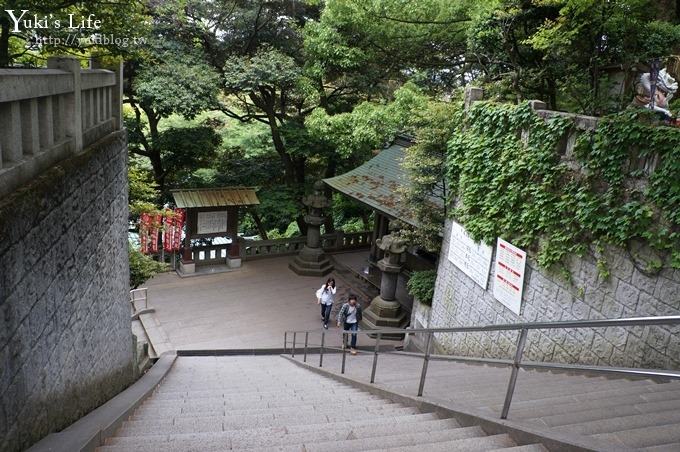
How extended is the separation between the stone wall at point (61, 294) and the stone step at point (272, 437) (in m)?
0.72

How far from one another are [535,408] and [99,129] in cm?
517

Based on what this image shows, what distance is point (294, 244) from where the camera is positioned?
60.5ft

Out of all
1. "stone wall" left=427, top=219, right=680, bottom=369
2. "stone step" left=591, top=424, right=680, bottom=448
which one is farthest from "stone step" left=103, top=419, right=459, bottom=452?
"stone wall" left=427, top=219, right=680, bottom=369

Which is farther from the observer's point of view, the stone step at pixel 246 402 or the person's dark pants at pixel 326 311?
the person's dark pants at pixel 326 311

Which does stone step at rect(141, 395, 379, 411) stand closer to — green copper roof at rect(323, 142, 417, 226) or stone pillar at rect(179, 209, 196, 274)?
green copper roof at rect(323, 142, 417, 226)

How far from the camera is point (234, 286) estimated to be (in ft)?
50.0

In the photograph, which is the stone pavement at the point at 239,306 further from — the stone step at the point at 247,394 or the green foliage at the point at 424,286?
the stone step at the point at 247,394

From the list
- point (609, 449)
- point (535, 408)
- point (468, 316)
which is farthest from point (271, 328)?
point (609, 449)

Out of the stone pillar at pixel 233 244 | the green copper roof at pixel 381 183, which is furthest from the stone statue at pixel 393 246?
the stone pillar at pixel 233 244

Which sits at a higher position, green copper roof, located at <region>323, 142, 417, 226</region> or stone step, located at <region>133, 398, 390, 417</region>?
green copper roof, located at <region>323, 142, 417, 226</region>

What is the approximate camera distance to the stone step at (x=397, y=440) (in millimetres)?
3631

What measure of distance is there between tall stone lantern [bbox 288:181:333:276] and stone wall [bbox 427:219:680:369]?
25.8 ft

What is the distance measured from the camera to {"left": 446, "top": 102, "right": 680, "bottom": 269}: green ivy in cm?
575

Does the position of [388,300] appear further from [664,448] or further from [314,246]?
[664,448]
